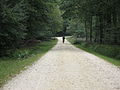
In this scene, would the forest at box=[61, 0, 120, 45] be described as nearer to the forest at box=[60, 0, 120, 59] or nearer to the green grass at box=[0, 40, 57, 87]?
the forest at box=[60, 0, 120, 59]

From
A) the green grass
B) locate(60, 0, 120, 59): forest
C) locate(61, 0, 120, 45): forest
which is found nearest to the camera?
the green grass

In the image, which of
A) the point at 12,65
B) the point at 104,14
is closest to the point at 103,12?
the point at 104,14

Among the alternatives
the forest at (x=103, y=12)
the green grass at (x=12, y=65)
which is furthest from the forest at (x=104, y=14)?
the green grass at (x=12, y=65)

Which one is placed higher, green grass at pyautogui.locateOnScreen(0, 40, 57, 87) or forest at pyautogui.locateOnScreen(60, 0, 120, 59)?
forest at pyautogui.locateOnScreen(60, 0, 120, 59)

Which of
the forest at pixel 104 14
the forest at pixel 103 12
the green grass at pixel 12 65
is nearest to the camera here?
the green grass at pixel 12 65

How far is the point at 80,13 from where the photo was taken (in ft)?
114

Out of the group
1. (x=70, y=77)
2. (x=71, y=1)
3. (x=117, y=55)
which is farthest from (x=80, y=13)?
(x=70, y=77)

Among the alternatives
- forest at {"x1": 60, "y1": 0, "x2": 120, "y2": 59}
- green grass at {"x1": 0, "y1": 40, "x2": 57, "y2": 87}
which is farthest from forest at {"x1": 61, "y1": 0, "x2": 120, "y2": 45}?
green grass at {"x1": 0, "y1": 40, "x2": 57, "y2": 87}

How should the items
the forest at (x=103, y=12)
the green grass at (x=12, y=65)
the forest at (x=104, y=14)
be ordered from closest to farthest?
the green grass at (x=12, y=65) < the forest at (x=104, y=14) < the forest at (x=103, y=12)

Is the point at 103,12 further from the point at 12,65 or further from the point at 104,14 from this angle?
the point at 12,65

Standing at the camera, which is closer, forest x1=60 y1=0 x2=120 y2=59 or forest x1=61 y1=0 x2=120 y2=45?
forest x1=60 y1=0 x2=120 y2=59

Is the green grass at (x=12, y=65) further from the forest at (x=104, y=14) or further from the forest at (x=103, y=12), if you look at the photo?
the forest at (x=103, y=12)

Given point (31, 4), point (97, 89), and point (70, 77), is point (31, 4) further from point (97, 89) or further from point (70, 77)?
point (97, 89)

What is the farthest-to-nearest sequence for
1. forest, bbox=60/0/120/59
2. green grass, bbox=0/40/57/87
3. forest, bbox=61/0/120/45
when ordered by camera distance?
forest, bbox=61/0/120/45 < forest, bbox=60/0/120/59 < green grass, bbox=0/40/57/87
